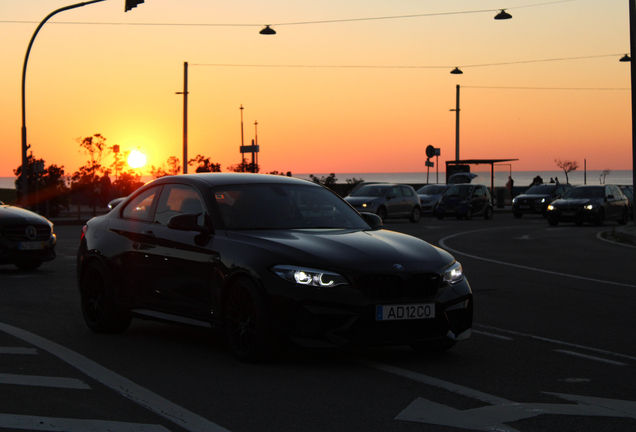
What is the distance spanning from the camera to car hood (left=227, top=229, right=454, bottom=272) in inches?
242

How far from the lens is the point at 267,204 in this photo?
717 cm

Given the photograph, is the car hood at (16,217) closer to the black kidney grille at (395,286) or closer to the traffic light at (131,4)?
the traffic light at (131,4)

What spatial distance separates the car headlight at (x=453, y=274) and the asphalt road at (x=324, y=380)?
62 centimetres

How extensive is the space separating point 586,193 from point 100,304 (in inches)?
1110

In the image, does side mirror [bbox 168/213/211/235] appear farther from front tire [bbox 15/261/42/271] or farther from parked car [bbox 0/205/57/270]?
front tire [bbox 15/261/42/271]

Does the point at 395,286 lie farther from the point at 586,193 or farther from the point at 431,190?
the point at 431,190

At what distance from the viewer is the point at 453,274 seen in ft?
21.5

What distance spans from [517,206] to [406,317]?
1384 inches

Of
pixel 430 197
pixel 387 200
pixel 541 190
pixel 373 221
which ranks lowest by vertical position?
pixel 430 197

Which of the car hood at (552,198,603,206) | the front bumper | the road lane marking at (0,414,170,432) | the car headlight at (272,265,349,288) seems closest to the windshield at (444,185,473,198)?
the car hood at (552,198,603,206)

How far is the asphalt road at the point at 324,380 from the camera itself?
4832 mm

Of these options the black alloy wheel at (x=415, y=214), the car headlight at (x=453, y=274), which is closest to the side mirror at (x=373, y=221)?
the car headlight at (x=453, y=274)

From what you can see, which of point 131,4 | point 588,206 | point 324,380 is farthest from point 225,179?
point 588,206

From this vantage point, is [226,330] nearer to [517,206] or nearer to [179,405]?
[179,405]
